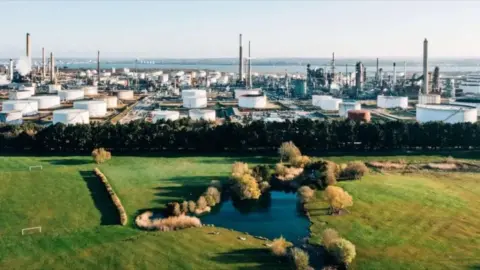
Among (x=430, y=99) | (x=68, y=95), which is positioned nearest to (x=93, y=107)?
(x=68, y=95)

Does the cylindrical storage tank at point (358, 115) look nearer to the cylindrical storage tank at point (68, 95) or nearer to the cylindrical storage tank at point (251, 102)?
the cylindrical storage tank at point (251, 102)

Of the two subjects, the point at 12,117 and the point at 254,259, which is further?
the point at 12,117

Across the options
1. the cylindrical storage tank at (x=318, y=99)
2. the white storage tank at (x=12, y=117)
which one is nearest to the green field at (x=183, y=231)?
the white storage tank at (x=12, y=117)

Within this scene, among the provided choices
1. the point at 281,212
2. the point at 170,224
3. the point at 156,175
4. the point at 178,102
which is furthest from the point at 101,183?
the point at 178,102

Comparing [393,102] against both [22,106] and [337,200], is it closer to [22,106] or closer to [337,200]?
[22,106]

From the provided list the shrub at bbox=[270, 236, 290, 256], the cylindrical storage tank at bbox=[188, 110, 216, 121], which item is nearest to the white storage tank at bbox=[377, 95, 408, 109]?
the cylindrical storage tank at bbox=[188, 110, 216, 121]

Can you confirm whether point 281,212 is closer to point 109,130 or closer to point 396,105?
point 109,130
